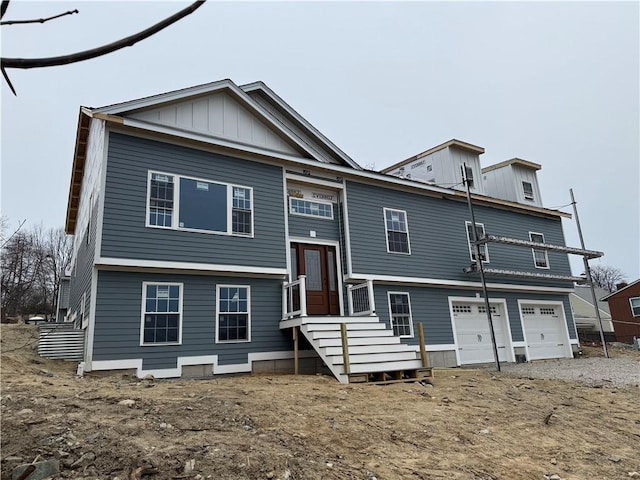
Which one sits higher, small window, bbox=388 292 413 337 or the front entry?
the front entry

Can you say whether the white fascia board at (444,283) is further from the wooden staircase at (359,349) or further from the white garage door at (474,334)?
the wooden staircase at (359,349)

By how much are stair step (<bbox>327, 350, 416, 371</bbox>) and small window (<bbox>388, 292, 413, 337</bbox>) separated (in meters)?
3.09

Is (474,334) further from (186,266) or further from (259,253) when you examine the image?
(186,266)

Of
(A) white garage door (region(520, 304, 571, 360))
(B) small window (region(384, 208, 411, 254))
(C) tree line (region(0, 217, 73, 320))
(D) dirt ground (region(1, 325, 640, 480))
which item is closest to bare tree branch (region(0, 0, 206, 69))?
(D) dirt ground (region(1, 325, 640, 480))

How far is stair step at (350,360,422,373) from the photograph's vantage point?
929 centimetres

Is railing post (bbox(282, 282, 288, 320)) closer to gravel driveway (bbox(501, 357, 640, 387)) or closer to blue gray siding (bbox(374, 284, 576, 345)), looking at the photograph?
blue gray siding (bbox(374, 284, 576, 345))

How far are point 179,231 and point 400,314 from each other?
7059 mm

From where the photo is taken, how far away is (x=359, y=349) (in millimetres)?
9805

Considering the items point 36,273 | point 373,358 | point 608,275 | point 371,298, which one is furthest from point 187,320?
point 608,275

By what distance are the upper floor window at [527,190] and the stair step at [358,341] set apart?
12095 millimetres

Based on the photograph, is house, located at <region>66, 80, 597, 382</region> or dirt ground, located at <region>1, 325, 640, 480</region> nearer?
dirt ground, located at <region>1, 325, 640, 480</region>

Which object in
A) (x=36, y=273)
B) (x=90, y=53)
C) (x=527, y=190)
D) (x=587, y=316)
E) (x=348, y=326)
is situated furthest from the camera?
(x=587, y=316)

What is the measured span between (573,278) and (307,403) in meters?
15.2

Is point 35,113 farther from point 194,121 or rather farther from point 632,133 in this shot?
point 632,133
